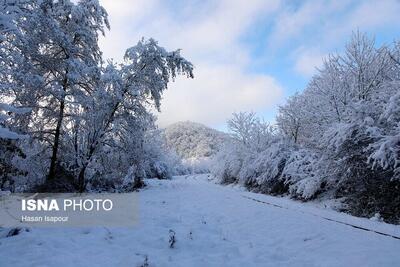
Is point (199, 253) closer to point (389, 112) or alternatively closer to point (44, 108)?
point (389, 112)

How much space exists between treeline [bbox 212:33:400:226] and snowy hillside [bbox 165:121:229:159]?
10382 cm

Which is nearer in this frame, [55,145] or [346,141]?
[346,141]

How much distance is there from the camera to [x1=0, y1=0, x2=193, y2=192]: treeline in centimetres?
1477

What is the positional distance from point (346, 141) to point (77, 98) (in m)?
11.2

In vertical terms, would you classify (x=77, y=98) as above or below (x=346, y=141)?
above

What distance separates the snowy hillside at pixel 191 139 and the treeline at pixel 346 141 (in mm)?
103824

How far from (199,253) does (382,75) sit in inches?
590

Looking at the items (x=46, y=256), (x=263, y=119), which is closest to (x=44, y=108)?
(x=46, y=256)

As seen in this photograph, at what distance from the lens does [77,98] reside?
15.8 meters

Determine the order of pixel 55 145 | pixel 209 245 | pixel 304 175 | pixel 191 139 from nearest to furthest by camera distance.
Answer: pixel 209 245, pixel 55 145, pixel 304 175, pixel 191 139

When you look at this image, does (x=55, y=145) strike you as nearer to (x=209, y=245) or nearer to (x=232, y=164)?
(x=209, y=245)

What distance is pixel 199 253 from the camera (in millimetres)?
7352

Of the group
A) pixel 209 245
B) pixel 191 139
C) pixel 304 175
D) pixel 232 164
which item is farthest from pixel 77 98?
pixel 191 139

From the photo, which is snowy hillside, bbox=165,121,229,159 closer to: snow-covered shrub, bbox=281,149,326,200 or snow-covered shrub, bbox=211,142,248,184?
snow-covered shrub, bbox=211,142,248,184
